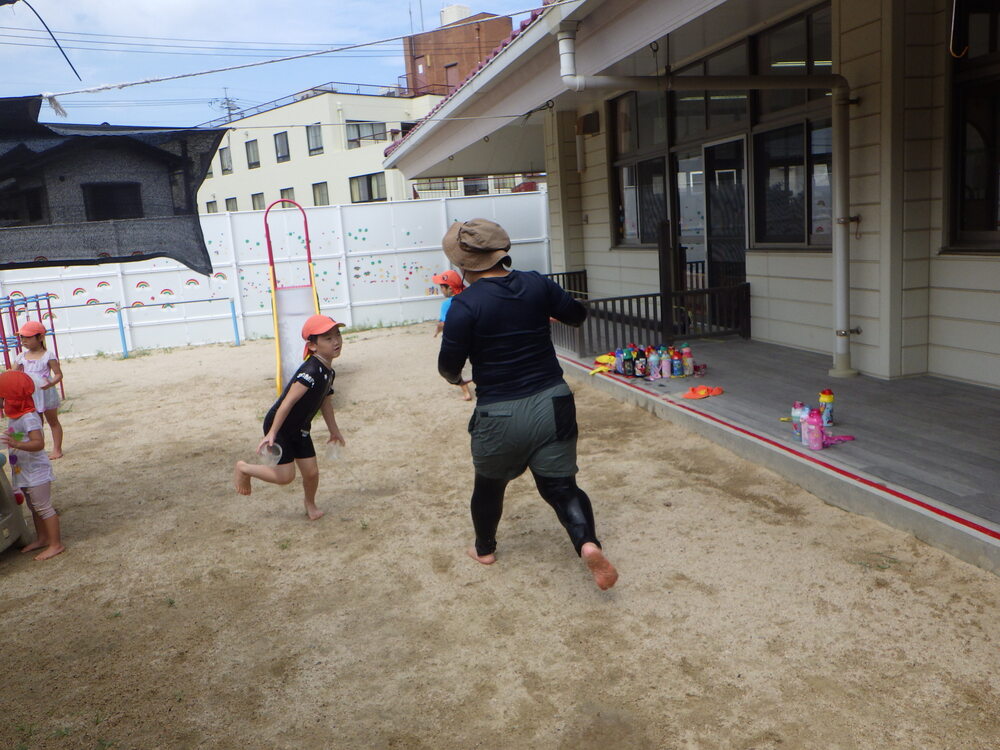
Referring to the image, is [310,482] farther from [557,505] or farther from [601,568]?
[601,568]

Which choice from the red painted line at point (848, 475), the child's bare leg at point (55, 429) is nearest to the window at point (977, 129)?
the red painted line at point (848, 475)

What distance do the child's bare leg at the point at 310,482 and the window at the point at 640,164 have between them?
261 inches

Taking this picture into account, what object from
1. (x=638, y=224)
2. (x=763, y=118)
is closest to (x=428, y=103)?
(x=638, y=224)

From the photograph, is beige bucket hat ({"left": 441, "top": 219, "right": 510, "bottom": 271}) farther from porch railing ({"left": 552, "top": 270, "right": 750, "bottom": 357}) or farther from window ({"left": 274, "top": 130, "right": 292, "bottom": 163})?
window ({"left": 274, "top": 130, "right": 292, "bottom": 163})

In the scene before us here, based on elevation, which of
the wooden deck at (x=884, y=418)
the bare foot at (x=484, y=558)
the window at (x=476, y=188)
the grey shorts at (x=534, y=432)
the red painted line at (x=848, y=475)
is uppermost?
the window at (x=476, y=188)

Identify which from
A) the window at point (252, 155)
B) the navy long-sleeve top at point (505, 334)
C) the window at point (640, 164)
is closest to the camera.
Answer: the navy long-sleeve top at point (505, 334)

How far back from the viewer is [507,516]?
4797 mm

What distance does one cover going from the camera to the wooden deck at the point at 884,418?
4.13 meters

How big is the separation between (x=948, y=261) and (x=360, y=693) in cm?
536

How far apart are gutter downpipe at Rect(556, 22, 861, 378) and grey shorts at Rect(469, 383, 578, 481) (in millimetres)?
3287

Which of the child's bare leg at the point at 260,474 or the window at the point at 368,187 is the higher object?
the window at the point at 368,187

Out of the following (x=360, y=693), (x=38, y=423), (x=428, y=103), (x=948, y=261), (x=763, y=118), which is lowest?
(x=360, y=693)

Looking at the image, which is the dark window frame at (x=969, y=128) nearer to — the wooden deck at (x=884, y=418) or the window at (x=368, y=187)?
the wooden deck at (x=884, y=418)

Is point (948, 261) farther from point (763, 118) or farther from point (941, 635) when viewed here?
point (941, 635)
